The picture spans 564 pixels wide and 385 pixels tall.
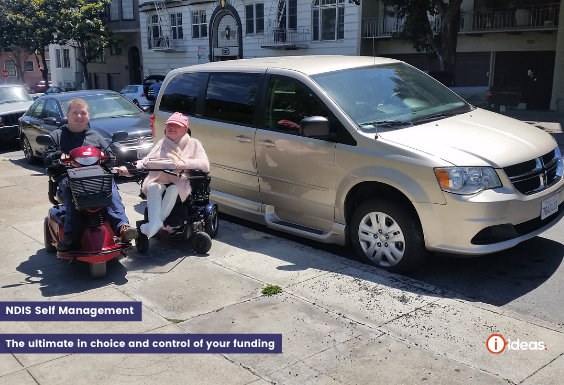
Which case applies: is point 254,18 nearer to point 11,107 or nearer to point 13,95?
point 13,95

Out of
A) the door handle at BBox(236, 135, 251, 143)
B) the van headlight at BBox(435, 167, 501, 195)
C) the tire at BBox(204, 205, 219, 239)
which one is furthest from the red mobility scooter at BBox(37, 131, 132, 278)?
the van headlight at BBox(435, 167, 501, 195)

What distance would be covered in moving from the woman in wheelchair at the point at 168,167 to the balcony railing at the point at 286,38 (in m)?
25.0

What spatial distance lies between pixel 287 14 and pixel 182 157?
2691 cm

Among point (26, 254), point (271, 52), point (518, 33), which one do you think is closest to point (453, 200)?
point (26, 254)

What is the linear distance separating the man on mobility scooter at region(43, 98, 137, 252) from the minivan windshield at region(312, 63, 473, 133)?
2290 millimetres

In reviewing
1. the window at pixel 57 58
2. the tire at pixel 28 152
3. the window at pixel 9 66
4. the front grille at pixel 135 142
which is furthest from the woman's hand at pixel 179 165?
the window at pixel 9 66

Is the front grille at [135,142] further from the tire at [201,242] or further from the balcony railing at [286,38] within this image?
the balcony railing at [286,38]

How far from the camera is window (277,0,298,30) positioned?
30.9m

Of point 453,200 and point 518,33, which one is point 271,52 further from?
point 453,200

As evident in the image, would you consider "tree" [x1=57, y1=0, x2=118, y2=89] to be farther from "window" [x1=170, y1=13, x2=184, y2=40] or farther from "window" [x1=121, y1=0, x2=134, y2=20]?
"window" [x1=170, y1=13, x2=184, y2=40]

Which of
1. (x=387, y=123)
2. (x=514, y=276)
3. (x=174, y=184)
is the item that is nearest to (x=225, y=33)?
(x=174, y=184)

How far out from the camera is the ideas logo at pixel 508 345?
12.7ft

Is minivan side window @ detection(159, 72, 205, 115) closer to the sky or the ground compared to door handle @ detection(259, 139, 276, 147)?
closer to the sky

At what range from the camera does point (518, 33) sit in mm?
23219
